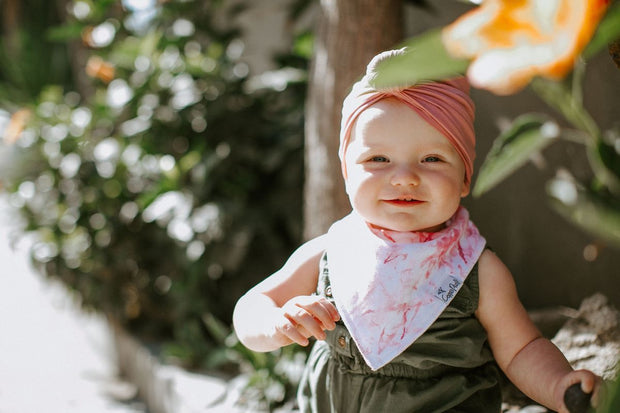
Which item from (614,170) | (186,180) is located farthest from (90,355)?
(614,170)

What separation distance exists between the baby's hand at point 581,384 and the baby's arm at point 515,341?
0.03 meters

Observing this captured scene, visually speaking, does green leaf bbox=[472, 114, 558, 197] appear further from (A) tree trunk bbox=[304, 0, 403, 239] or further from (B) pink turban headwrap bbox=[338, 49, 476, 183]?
(A) tree trunk bbox=[304, 0, 403, 239]

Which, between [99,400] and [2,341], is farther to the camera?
[2,341]

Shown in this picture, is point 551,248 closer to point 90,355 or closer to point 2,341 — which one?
point 90,355

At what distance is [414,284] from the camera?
1.20 m

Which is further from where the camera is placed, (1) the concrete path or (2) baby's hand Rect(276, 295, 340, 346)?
(1) the concrete path

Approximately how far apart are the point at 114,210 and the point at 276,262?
865mm

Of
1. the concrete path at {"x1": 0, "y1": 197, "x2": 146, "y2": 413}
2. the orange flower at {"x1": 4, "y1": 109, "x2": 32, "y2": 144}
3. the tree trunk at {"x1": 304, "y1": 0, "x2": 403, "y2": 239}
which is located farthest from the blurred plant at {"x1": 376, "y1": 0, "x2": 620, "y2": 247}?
the orange flower at {"x1": 4, "y1": 109, "x2": 32, "y2": 144}

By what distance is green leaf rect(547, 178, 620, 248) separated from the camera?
72 cm

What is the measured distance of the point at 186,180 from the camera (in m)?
2.72

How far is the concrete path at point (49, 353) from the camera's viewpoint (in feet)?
9.48

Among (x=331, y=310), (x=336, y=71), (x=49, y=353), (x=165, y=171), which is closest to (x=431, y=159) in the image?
(x=331, y=310)

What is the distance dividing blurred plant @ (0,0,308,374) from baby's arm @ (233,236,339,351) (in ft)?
3.68

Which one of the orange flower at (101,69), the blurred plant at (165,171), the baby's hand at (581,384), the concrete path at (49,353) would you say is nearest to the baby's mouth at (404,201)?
the baby's hand at (581,384)
